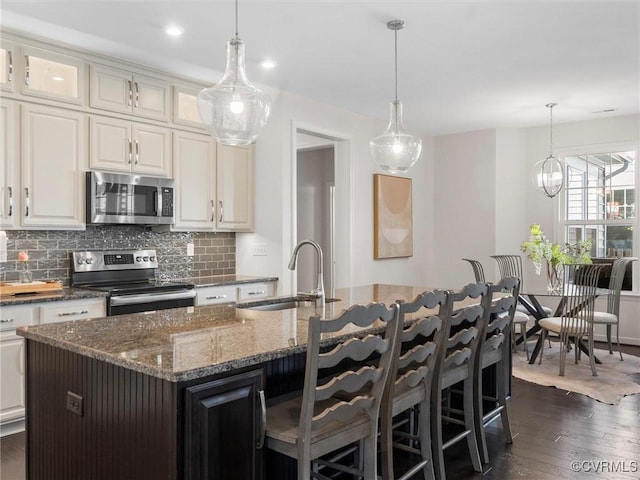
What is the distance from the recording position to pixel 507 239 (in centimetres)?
686

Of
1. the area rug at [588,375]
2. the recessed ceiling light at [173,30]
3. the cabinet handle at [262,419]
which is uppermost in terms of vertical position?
the recessed ceiling light at [173,30]

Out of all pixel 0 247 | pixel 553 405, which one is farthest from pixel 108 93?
pixel 553 405

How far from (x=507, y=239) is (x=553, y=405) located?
10.5 ft

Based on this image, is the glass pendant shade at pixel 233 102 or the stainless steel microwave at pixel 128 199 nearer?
the glass pendant shade at pixel 233 102

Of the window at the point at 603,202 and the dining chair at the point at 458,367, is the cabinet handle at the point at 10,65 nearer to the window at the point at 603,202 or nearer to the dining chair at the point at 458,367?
the dining chair at the point at 458,367

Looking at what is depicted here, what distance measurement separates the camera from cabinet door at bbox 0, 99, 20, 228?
3.50 m

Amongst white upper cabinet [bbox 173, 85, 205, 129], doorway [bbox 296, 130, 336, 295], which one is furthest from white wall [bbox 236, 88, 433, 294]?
doorway [bbox 296, 130, 336, 295]

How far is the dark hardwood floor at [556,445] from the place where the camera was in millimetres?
2842

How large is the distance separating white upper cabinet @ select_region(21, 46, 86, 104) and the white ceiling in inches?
6.2

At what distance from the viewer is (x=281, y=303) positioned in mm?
3188

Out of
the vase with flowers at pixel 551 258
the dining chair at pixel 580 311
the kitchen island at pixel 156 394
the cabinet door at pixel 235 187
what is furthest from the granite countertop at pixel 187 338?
the vase with flowers at pixel 551 258

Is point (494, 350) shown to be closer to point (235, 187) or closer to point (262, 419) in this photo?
point (262, 419)

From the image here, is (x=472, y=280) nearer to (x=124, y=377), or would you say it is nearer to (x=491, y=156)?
(x=491, y=156)

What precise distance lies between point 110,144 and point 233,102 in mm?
1978
